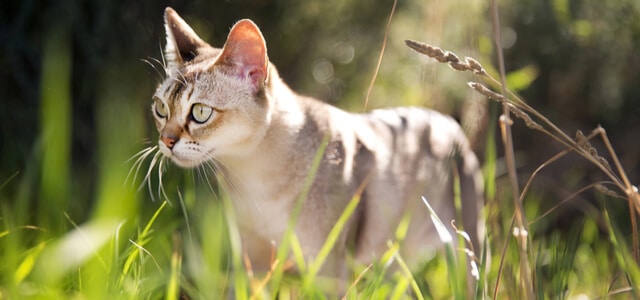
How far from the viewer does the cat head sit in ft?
7.43

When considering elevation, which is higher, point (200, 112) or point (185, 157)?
point (200, 112)

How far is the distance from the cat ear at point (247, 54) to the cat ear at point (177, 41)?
8.5 inches

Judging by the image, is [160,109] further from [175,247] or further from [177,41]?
[175,247]

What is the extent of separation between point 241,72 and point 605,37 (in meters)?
2.33

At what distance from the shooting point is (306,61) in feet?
12.6

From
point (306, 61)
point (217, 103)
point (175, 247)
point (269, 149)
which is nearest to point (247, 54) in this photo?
point (217, 103)

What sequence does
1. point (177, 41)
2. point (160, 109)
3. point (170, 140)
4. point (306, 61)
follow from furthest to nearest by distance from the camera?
point (306, 61) < point (177, 41) < point (160, 109) < point (170, 140)

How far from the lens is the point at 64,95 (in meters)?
2.83

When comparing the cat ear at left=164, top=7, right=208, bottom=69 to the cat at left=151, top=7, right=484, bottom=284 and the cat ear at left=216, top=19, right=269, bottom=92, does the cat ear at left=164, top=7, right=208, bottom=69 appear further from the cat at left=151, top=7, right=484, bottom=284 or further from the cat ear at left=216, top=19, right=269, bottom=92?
the cat ear at left=216, top=19, right=269, bottom=92

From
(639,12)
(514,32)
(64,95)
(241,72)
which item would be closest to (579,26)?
(639,12)

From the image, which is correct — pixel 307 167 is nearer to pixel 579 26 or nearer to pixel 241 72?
pixel 241 72

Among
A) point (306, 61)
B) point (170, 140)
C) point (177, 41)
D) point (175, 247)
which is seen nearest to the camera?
point (175, 247)

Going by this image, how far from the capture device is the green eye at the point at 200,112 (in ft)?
7.50

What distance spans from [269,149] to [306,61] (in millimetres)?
1463
